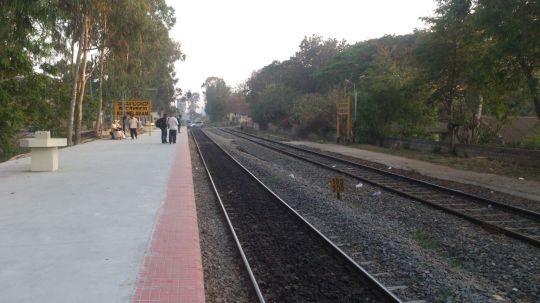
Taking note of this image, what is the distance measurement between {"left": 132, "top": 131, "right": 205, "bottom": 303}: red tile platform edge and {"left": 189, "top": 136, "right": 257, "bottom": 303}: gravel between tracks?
0.33 metres

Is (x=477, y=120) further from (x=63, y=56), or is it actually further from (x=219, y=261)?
(x=63, y=56)

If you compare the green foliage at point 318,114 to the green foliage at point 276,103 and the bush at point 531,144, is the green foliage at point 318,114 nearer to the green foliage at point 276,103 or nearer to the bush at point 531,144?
the green foliage at point 276,103

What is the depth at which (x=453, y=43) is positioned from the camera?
86.0ft

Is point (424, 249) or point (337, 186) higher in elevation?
point (337, 186)

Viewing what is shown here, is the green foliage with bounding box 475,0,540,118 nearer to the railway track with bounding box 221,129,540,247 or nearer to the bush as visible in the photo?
the railway track with bounding box 221,129,540,247

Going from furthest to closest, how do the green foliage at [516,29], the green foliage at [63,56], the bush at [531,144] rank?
the bush at [531,144] < the green foliage at [63,56] < the green foliage at [516,29]

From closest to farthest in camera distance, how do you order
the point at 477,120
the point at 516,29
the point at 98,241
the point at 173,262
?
the point at 173,262, the point at 98,241, the point at 516,29, the point at 477,120

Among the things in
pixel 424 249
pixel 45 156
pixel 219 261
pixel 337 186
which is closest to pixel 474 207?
pixel 337 186

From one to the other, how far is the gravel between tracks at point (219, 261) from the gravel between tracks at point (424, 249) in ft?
5.50

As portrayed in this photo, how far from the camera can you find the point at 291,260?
7.25 m

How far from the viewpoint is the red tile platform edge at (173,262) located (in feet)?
16.0

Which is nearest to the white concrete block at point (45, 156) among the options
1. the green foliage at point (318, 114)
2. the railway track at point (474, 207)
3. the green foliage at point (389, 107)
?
the railway track at point (474, 207)

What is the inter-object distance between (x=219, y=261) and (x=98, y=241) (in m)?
1.65

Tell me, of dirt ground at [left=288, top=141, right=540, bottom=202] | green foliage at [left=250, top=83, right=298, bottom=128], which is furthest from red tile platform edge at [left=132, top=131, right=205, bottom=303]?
green foliage at [left=250, top=83, right=298, bottom=128]
